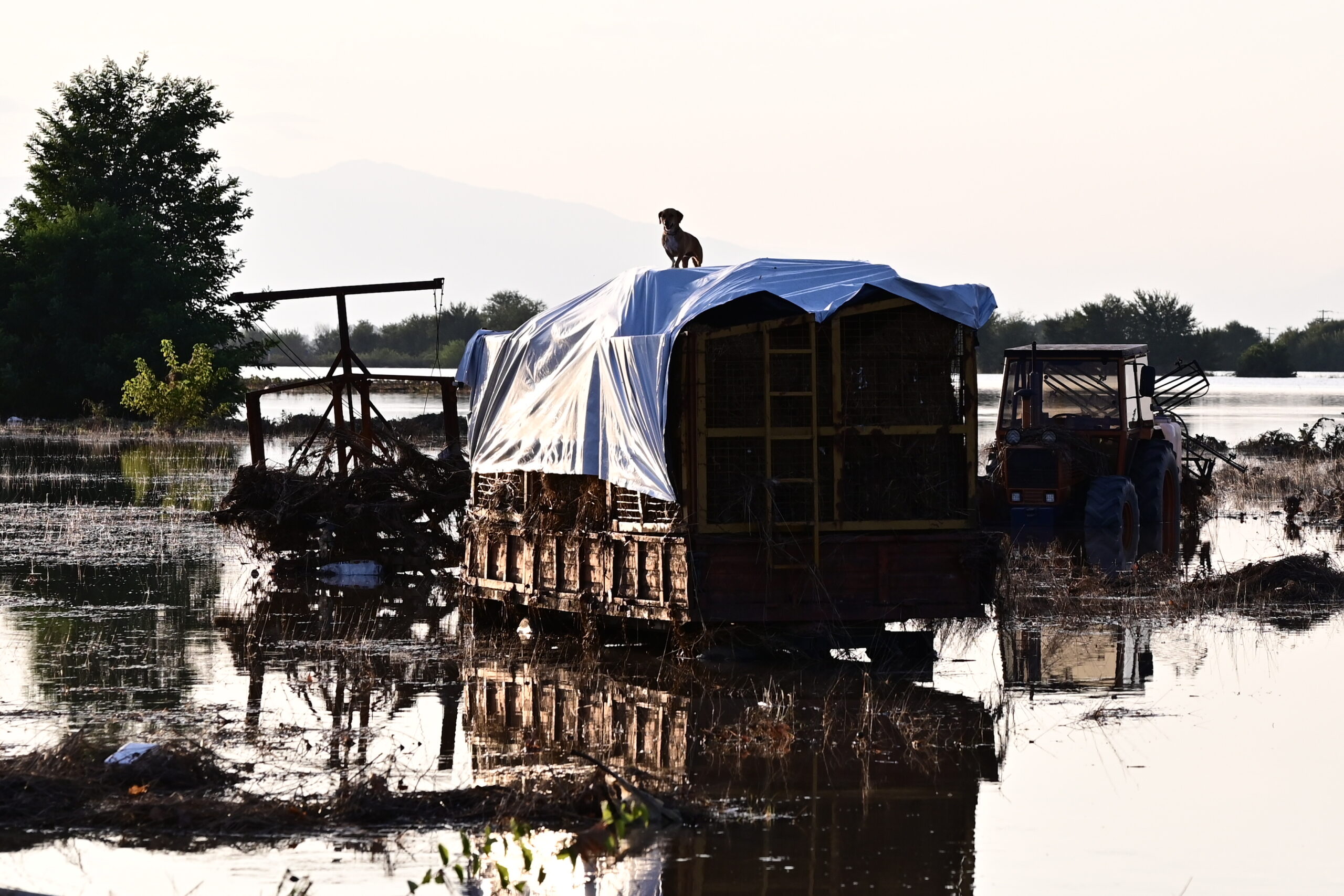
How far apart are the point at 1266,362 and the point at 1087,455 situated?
100681 millimetres

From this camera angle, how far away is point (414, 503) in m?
20.2

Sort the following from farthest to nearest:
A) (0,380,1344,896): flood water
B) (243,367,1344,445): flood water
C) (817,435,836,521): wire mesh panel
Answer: (243,367,1344,445): flood water, (817,435,836,521): wire mesh panel, (0,380,1344,896): flood water

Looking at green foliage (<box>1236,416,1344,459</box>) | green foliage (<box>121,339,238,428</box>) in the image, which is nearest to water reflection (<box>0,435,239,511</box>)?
green foliage (<box>121,339,238,428</box>)

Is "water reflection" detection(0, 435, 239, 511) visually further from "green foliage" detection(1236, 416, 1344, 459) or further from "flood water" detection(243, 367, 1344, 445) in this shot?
"green foliage" detection(1236, 416, 1344, 459)

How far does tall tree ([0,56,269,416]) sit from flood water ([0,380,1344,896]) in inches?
1661

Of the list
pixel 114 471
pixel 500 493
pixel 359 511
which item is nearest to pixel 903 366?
pixel 500 493

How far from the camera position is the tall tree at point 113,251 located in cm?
5834

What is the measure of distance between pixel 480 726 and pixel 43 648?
478 centimetres

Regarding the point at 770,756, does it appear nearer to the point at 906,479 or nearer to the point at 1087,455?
the point at 906,479

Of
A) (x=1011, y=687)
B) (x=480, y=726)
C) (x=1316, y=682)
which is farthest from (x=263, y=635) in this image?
(x=1316, y=682)

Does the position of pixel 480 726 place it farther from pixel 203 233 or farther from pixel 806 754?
pixel 203 233

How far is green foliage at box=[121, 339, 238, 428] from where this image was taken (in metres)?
54.2

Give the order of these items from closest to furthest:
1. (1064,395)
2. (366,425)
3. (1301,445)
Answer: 1. (366,425)
2. (1064,395)
3. (1301,445)

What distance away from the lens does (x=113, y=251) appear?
58.1 meters
